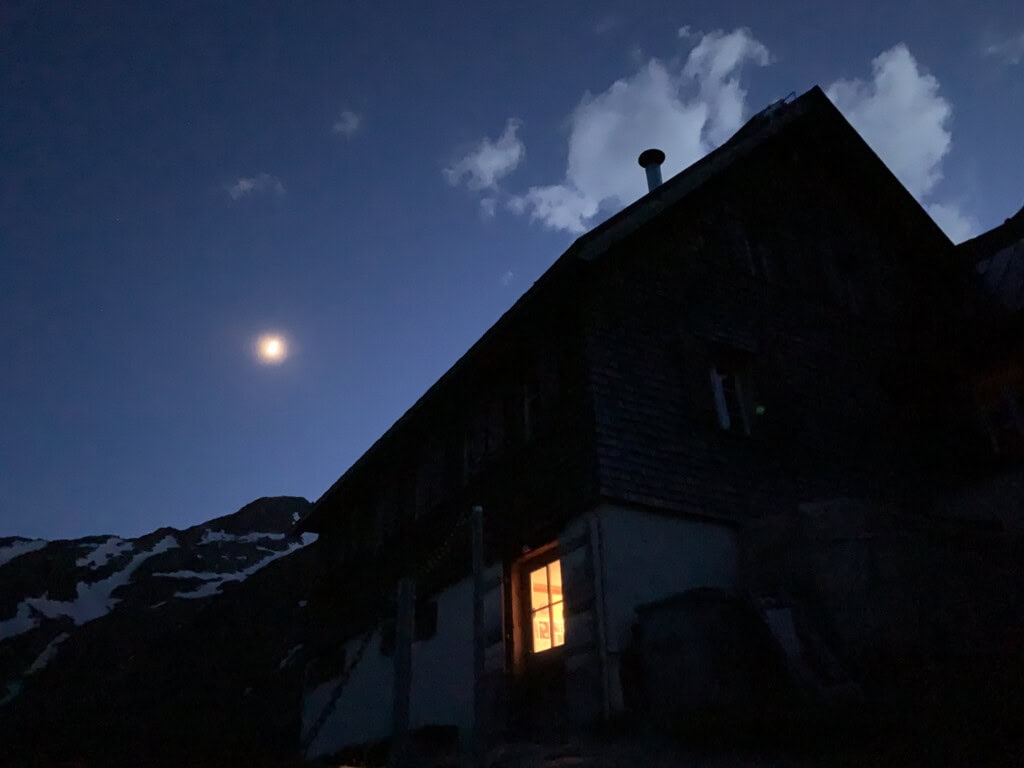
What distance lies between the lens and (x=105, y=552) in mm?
71062

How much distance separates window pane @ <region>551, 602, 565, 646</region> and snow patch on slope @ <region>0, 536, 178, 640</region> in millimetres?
54160

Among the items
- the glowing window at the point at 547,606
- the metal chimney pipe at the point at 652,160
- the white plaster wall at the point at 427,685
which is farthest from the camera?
the metal chimney pipe at the point at 652,160

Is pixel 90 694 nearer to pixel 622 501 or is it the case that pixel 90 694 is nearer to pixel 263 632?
pixel 263 632

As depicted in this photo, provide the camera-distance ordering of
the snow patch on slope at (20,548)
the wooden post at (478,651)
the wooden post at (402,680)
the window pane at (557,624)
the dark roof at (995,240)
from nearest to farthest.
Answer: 1. the wooden post at (402,680)
2. the wooden post at (478,651)
3. the window pane at (557,624)
4. the dark roof at (995,240)
5. the snow patch on slope at (20,548)

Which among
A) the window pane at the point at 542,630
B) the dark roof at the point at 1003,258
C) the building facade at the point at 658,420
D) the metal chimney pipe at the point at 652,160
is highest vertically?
the metal chimney pipe at the point at 652,160

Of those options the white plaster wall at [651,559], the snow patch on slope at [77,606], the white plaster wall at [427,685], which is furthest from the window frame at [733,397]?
the snow patch on slope at [77,606]

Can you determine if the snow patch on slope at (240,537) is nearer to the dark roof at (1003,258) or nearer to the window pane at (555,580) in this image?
the window pane at (555,580)

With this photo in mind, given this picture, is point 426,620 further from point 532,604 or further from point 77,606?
point 77,606

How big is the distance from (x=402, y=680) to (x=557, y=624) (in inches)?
210

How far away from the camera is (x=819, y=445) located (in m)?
11.4

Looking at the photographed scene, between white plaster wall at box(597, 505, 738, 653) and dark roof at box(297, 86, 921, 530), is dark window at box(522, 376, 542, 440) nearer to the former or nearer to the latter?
dark roof at box(297, 86, 921, 530)

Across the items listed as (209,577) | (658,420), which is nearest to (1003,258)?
(658,420)

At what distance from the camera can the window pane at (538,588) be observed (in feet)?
33.9

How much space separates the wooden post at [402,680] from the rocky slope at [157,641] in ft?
6.22
